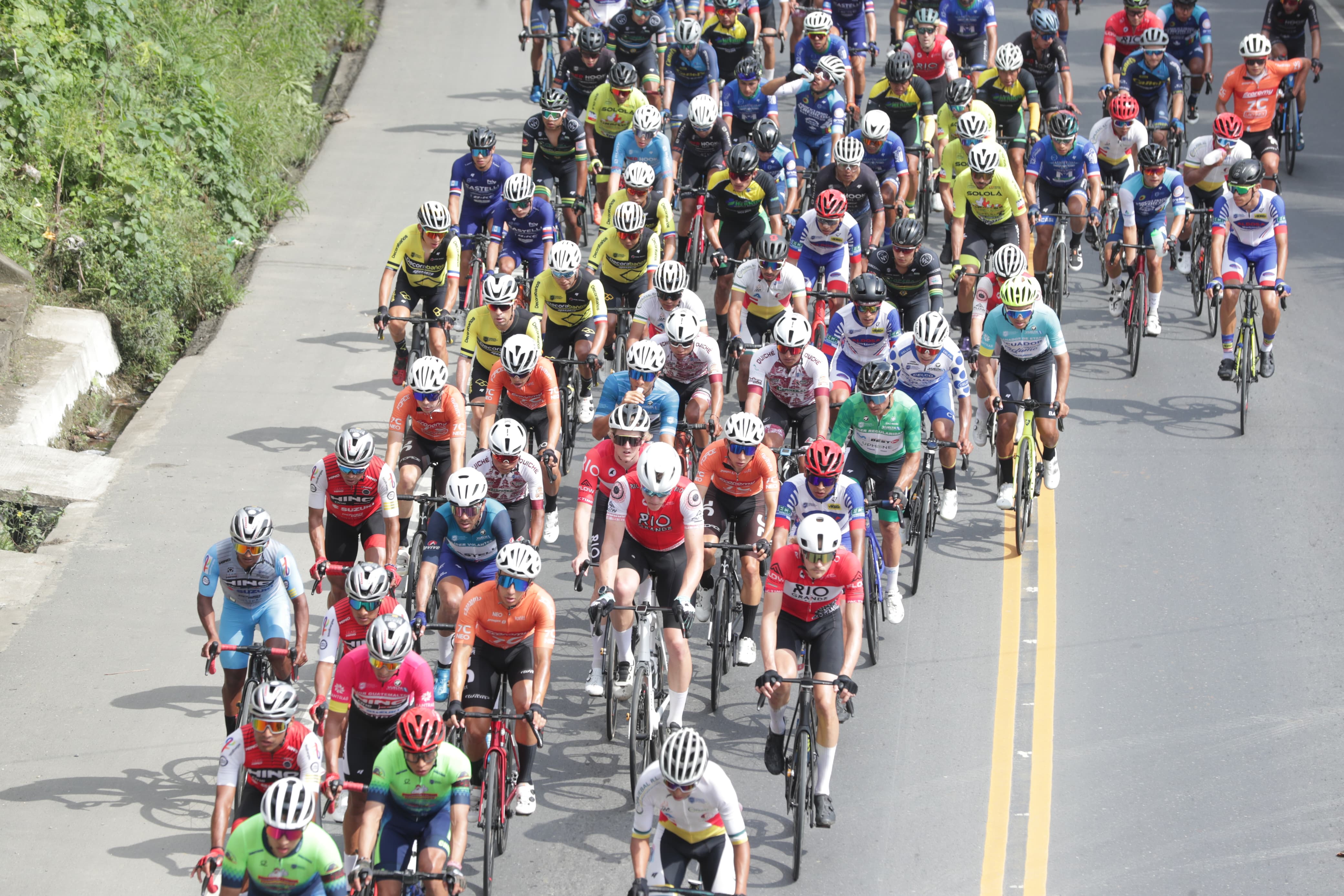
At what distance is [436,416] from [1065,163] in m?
8.15

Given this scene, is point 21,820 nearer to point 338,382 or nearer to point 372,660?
point 372,660

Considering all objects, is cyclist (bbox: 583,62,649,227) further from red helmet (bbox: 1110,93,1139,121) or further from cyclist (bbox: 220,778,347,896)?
cyclist (bbox: 220,778,347,896)

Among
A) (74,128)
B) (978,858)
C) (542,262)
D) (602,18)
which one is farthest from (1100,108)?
(978,858)

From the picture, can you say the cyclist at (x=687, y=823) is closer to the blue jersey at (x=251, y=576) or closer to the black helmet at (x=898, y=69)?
the blue jersey at (x=251, y=576)

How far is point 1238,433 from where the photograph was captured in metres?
16.6

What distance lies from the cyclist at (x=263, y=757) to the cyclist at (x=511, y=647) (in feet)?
3.38

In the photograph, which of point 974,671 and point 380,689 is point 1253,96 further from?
point 380,689

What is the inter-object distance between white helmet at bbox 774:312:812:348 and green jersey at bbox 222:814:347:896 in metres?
6.09

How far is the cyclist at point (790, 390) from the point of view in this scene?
536 inches

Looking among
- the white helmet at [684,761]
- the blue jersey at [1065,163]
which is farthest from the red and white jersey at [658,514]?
the blue jersey at [1065,163]

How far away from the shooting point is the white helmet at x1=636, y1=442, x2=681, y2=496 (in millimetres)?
11203

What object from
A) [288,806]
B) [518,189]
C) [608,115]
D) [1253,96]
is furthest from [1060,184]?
[288,806]

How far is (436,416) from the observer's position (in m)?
13.4

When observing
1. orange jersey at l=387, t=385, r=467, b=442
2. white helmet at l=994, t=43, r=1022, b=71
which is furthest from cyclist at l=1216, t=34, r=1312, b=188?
orange jersey at l=387, t=385, r=467, b=442
